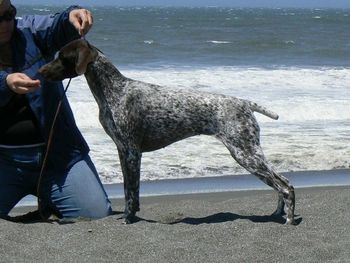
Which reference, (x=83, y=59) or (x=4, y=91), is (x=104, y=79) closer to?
(x=83, y=59)

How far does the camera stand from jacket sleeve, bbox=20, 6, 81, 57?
19.2 feet

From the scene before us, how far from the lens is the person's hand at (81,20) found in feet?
17.6

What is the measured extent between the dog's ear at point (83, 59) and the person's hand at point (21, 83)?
319 millimetres

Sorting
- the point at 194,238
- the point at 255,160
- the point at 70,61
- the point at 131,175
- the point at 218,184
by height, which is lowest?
the point at 218,184

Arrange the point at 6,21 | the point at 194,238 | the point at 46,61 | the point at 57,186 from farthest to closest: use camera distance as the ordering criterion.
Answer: the point at 57,186, the point at 46,61, the point at 6,21, the point at 194,238

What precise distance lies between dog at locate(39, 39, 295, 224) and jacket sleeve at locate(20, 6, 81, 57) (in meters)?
0.39

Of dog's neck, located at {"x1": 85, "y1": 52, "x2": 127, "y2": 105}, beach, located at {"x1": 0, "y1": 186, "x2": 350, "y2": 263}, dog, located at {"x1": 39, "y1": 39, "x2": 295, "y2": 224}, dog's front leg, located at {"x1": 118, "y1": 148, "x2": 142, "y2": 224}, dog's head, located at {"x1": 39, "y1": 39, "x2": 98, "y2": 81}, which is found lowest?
beach, located at {"x1": 0, "y1": 186, "x2": 350, "y2": 263}

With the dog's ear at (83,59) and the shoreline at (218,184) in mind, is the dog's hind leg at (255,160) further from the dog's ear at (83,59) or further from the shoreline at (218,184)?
the shoreline at (218,184)

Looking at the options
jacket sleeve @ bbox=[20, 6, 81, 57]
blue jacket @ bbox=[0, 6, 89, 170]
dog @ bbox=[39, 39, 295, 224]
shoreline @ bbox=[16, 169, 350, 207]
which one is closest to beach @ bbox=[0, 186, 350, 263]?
dog @ bbox=[39, 39, 295, 224]

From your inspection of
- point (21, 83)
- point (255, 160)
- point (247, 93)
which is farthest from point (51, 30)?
point (247, 93)

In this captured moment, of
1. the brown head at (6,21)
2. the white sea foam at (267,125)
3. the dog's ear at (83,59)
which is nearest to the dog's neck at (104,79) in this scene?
the dog's ear at (83,59)

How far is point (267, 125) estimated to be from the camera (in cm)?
1233

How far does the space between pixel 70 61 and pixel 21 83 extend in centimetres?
38

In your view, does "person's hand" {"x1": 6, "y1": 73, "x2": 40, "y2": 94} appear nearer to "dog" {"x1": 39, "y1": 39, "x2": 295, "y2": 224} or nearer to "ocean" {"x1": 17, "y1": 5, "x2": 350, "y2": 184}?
"dog" {"x1": 39, "y1": 39, "x2": 295, "y2": 224}
